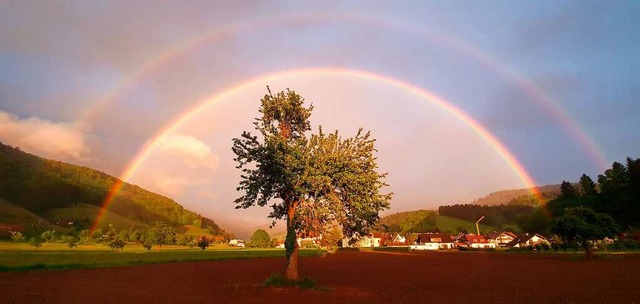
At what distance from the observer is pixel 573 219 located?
261 feet

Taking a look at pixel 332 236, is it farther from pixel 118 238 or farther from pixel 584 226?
pixel 118 238

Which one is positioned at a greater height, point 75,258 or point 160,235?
point 160,235

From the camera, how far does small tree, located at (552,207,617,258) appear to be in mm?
77438

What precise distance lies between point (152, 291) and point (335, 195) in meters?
16.7

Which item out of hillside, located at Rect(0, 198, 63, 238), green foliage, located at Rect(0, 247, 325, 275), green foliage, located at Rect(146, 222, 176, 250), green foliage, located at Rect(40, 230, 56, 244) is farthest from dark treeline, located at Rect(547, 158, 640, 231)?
hillside, located at Rect(0, 198, 63, 238)

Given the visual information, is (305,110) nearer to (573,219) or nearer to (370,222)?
(370,222)

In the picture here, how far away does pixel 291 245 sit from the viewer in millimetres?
31672

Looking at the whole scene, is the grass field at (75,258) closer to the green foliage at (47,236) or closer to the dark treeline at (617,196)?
the green foliage at (47,236)

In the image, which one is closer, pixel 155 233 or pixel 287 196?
pixel 287 196

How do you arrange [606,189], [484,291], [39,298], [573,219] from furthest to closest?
[606,189], [573,219], [484,291], [39,298]

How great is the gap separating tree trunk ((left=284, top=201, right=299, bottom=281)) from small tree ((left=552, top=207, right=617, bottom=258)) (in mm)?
69787

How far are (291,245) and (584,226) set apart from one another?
71466mm

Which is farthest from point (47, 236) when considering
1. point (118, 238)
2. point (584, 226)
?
point (584, 226)

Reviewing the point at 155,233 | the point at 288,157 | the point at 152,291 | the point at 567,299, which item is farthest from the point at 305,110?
the point at 155,233
